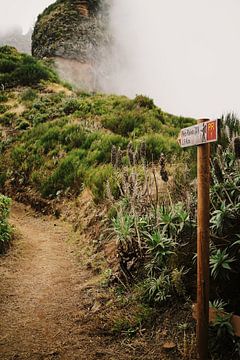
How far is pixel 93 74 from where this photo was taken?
31.2m

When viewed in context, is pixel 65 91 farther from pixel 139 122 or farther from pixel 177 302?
pixel 177 302

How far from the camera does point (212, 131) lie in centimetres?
282

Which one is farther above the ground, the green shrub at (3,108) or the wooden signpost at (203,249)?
the green shrub at (3,108)

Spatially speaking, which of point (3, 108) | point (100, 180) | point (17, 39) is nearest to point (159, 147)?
point (100, 180)

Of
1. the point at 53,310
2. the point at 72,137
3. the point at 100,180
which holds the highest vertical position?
the point at 72,137

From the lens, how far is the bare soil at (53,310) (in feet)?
11.6

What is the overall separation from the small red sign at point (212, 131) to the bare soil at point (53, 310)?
6.17 feet

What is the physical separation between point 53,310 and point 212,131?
2.84 metres

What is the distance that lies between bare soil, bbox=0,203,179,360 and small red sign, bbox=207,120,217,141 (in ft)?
6.17

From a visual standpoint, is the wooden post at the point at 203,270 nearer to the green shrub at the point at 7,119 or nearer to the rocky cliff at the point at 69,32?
the green shrub at the point at 7,119

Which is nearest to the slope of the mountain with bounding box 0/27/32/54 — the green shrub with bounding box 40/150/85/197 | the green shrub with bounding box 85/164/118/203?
the green shrub with bounding box 40/150/85/197

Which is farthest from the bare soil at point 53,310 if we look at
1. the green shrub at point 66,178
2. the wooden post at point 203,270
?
→ the green shrub at point 66,178

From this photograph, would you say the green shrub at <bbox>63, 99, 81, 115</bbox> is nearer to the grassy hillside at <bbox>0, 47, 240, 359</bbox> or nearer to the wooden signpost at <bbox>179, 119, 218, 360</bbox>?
the grassy hillside at <bbox>0, 47, 240, 359</bbox>

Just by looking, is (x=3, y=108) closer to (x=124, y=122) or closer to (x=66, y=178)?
(x=124, y=122)
